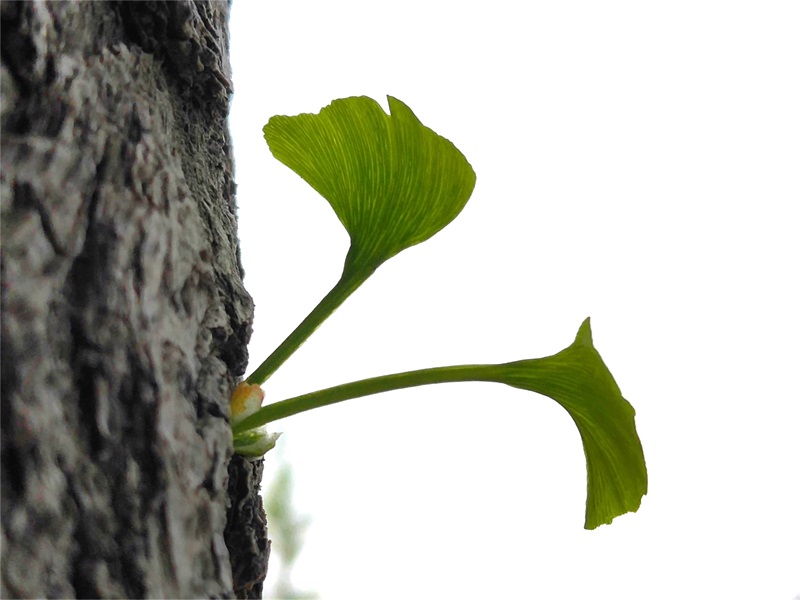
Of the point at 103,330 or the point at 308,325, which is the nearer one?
the point at 103,330

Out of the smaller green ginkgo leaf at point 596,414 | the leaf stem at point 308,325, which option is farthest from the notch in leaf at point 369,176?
the smaller green ginkgo leaf at point 596,414

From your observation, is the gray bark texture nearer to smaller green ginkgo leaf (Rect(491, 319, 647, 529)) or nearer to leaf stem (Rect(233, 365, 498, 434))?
leaf stem (Rect(233, 365, 498, 434))

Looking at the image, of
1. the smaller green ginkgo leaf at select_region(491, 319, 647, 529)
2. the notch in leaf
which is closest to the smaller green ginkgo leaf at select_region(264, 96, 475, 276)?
the notch in leaf

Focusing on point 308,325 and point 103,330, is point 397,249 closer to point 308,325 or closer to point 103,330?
point 308,325

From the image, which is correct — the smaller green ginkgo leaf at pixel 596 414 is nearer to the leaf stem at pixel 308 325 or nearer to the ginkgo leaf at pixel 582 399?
the ginkgo leaf at pixel 582 399

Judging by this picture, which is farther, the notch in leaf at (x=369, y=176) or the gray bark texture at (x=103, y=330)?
the notch in leaf at (x=369, y=176)

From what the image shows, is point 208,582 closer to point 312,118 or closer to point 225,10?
point 312,118

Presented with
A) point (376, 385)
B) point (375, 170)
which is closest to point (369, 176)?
point (375, 170)
